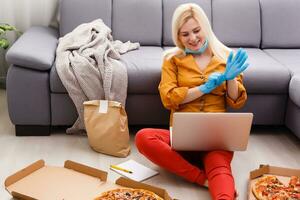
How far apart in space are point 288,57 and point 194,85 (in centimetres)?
102

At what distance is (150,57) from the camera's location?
288 cm

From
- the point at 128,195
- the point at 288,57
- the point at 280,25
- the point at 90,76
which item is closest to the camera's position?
the point at 128,195

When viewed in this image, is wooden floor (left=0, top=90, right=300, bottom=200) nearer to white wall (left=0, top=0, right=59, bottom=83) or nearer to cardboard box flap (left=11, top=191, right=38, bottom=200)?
cardboard box flap (left=11, top=191, right=38, bottom=200)

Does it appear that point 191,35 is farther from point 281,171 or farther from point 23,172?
point 23,172

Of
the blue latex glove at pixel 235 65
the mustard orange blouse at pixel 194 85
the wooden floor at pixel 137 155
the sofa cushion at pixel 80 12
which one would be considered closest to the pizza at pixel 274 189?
the wooden floor at pixel 137 155

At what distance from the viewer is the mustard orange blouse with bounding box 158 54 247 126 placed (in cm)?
232

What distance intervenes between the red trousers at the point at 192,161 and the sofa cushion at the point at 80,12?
3.84ft

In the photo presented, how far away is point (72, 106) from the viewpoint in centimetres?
275

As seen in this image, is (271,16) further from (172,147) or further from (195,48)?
(172,147)

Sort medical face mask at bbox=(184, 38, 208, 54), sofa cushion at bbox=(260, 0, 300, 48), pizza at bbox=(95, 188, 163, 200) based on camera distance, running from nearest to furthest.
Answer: pizza at bbox=(95, 188, 163, 200) → medical face mask at bbox=(184, 38, 208, 54) → sofa cushion at bbox=(260, 0, 300, 48)

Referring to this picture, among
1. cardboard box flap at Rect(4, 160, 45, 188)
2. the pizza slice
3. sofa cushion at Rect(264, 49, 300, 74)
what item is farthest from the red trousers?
sofa cushion at Rect(264, 49, 300, 74)

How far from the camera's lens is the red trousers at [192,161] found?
2.09 m

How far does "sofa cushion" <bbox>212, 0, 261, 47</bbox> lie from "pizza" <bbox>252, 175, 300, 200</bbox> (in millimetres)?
1324

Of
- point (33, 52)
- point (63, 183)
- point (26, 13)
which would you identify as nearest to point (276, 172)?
point (63, 183)
